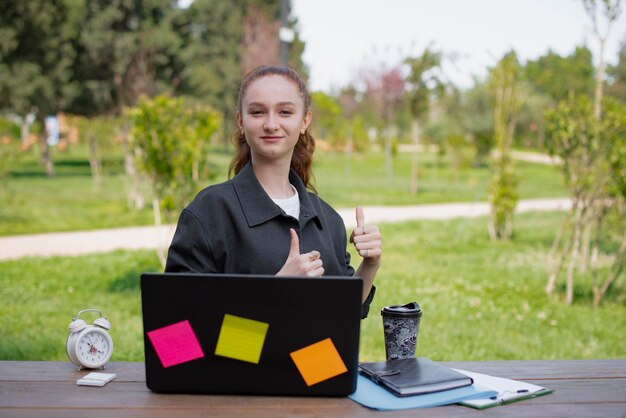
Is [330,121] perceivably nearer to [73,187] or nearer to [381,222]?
[73,187]

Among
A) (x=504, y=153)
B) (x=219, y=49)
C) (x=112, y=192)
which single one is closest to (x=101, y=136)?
(x=112, y=192)

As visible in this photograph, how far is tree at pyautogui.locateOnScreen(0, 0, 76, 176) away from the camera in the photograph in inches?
925

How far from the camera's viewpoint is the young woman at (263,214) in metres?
2.27

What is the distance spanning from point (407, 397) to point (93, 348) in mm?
1026

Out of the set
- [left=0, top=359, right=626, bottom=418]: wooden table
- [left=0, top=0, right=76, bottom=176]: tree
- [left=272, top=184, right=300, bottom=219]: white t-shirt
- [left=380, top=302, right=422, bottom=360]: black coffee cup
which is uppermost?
[left=0, top=0, right=76, bottom=176]: tree

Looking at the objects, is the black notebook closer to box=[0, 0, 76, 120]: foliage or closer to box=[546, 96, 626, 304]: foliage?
box=[546, 96, 626, 304]: foliage

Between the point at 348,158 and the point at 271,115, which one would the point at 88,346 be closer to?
the point at 271,115

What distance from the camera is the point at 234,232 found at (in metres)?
2.32

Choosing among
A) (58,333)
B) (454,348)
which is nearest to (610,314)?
(454,348)

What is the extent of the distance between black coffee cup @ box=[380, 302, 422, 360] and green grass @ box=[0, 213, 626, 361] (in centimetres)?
299

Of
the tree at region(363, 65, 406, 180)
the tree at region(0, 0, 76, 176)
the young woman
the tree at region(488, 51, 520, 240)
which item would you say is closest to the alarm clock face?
the young woman

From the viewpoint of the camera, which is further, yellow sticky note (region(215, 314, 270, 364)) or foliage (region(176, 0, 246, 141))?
foliage (region(176, 0, 246, 141))

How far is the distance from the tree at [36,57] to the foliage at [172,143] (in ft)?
56.7

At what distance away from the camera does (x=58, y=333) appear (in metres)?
5.85
